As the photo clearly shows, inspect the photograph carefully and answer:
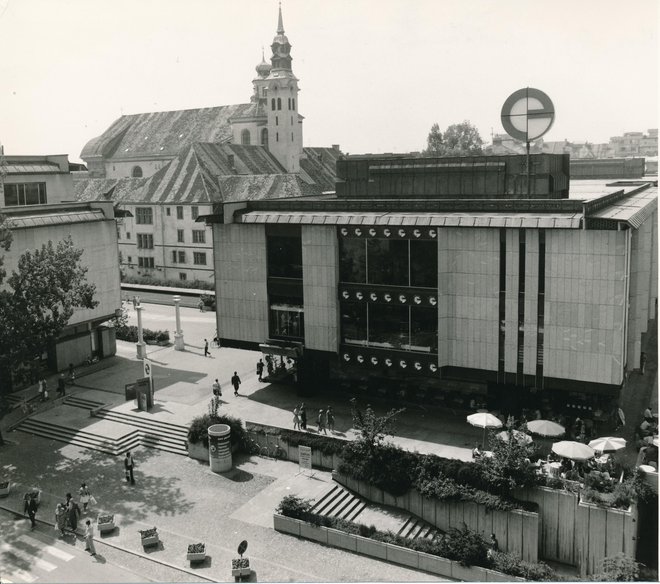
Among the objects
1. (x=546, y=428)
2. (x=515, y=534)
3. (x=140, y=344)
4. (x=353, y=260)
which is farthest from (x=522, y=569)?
(x=140, y=344)

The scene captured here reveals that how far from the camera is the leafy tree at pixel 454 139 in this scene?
14538cm

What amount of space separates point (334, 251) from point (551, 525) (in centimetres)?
2083

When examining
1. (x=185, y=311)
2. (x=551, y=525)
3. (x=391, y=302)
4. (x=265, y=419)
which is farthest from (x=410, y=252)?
(x=185, y=311)

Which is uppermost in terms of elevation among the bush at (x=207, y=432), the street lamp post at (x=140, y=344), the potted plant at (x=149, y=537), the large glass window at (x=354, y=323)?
the large glass window at (x=354, y=323)

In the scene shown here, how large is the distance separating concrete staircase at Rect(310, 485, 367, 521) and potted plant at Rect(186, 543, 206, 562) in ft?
19.5

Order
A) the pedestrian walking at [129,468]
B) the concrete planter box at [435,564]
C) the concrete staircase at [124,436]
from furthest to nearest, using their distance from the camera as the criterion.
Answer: the concrete staircase at [124,436], the pedestrian walking at [129,468], the concrete planter box at [435,564]

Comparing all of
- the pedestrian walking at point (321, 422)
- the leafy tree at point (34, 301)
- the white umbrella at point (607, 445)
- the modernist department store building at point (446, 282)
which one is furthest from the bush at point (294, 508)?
the leafy tree at point (34, 301)

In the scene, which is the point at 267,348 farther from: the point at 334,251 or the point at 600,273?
the point at 600,273

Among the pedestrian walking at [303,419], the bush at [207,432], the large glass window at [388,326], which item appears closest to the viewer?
the bush at [207,432]

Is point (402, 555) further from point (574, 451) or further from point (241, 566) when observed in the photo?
point (574, 451)

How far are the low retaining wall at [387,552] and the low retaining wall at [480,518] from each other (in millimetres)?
3158

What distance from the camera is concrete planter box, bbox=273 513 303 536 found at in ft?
113

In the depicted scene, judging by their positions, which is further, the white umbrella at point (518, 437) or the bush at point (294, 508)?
the white umbrella at point (518, 437)

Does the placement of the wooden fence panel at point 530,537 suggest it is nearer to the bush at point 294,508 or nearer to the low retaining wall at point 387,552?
the low retaining wall at point 387,552
